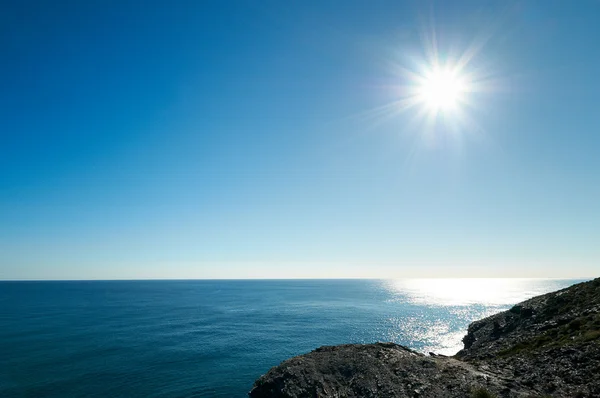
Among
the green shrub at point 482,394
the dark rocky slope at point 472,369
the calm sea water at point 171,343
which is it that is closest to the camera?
the green shrub at point 482,394

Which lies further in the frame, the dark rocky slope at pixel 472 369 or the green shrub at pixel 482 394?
the dark rocky slope at pixel 472 369

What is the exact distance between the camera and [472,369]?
31859mm

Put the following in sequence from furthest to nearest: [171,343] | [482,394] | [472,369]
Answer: [171,343], [472,369], [482,394]

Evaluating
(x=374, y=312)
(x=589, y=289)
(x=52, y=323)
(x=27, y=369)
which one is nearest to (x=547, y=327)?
(x=589, y=289)

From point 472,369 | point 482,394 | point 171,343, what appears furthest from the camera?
point 171,343

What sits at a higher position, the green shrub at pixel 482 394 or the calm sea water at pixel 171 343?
the green shrub at pixel 482 394

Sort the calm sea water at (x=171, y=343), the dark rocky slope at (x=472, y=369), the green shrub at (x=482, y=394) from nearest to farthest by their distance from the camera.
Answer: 1. the green shrub at (x=482, y=394)
2. the dark rocky slope at (x=472, y=369)
3. the calm sea water at (x=171, y=343)

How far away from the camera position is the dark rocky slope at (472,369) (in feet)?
88.8

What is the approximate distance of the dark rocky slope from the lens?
88.8 feet

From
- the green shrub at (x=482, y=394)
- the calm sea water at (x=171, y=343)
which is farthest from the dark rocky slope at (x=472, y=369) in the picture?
the calm sea water at (x=171, y=343)

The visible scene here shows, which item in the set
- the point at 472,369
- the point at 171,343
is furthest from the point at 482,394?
the point at 171,343

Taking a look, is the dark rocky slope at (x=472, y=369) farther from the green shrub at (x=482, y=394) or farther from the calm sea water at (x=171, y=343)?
the calm sea water at (x=171, y=343)

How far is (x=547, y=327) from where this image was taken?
4194cm

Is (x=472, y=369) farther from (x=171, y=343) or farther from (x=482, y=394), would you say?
(x=171, y=343)
